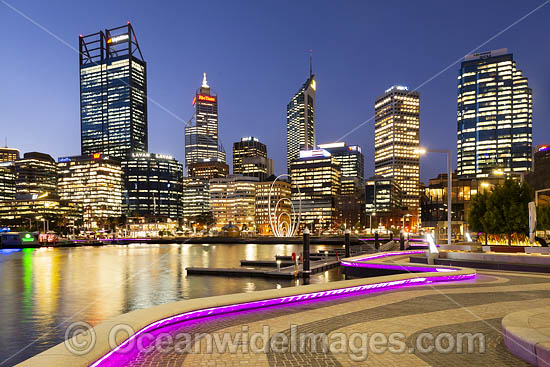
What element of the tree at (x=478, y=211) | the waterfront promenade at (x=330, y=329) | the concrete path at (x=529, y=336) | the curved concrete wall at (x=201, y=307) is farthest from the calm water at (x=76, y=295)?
the tree at (x=478, y=211)

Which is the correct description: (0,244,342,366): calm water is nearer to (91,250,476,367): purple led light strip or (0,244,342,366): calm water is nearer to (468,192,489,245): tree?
(91,250,476,367): purple led light strip

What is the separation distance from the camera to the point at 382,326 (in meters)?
12.2

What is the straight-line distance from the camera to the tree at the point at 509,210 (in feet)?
133

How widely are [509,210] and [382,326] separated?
3474 cm

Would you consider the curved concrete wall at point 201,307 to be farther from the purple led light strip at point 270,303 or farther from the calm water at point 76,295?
the calm water at point 76,295

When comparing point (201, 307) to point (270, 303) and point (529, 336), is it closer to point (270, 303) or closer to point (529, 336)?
point (270, 303)

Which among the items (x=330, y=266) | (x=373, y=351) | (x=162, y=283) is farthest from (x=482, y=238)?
(x=373, y=351)

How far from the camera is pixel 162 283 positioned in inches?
1296

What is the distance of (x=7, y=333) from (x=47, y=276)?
25376 mm

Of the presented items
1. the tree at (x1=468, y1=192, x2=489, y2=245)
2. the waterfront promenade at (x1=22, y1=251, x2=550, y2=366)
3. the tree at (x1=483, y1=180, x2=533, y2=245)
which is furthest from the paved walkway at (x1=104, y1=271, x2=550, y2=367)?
the tree at (x1=468, y1=192, x2=489, y2=245)

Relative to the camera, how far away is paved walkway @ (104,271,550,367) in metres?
9.29

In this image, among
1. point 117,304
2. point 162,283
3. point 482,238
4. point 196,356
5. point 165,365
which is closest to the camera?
point 165,365

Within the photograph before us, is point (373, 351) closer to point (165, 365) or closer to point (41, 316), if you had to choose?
point (165, 365)

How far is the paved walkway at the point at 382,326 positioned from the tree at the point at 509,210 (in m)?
23.5
